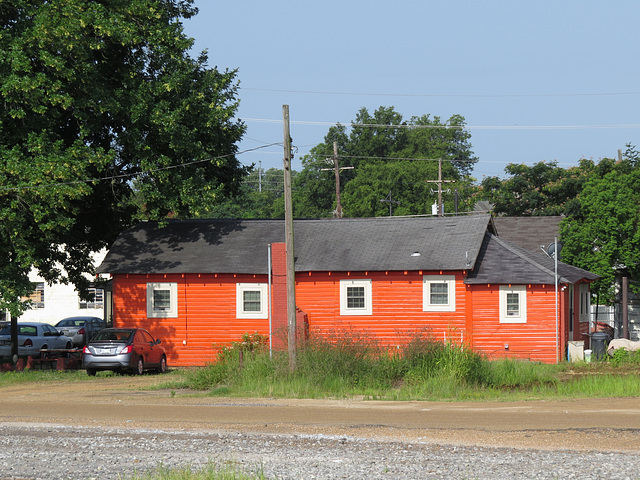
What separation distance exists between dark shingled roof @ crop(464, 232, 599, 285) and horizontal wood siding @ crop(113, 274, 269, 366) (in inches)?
318

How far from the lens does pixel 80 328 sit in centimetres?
4616

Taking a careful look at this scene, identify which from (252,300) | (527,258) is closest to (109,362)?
(252,300)

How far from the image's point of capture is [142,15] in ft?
108

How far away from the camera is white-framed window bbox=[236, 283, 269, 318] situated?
33719mm

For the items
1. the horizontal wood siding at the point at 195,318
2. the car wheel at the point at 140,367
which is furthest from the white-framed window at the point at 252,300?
the car wheel at the point at 140,367

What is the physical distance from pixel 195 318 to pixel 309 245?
522 centimetres

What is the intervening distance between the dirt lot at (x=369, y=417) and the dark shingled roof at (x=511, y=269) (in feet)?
36.2

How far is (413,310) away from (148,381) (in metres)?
10.2

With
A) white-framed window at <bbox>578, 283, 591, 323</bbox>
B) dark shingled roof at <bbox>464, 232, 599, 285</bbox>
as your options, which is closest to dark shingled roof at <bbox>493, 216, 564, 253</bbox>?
white-framed window at <bbox>578, 283, 591, 323</bbox>

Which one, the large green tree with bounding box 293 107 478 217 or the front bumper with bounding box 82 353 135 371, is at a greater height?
the large green tree with bounding box 293 107 478 217

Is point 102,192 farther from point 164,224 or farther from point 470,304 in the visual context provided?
point 470,304

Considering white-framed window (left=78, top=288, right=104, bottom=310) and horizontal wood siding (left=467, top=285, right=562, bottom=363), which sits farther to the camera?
white-framed window (left=78, top=288, right=104, bottom=310)

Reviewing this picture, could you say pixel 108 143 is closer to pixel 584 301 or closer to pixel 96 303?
pixel 584 301

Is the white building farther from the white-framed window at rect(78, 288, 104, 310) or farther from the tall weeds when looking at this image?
the tall weeds
